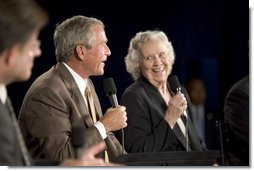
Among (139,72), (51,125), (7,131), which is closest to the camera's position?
(7,131)

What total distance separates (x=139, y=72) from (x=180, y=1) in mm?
390

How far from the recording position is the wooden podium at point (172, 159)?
2953 millimetres

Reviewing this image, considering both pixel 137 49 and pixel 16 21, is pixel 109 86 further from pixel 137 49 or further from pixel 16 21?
pixel 16 21

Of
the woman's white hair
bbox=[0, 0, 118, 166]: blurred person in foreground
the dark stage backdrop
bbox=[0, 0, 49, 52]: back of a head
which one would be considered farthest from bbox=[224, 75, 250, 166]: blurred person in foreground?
bbox=[0, 0, 49, 52]: back of a head

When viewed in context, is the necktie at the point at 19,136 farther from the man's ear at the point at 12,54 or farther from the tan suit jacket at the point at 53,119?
the tan suit jacket at the point at 53,119

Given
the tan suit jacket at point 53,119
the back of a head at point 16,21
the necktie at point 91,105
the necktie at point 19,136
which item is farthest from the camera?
the necktie at point 91,105

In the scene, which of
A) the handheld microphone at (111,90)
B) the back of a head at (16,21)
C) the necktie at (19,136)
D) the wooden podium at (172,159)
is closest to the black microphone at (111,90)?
the handheld microphone at (111,90)

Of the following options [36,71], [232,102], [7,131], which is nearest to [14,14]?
[7,131]

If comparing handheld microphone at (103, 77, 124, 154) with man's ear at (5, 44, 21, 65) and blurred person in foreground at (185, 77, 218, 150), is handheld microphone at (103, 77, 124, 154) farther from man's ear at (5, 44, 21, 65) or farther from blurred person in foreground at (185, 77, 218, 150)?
man's ear at (5, 44, 21, 65)

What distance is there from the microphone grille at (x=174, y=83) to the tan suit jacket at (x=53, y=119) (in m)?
0.35

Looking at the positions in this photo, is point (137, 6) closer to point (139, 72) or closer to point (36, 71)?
point (139, 72)

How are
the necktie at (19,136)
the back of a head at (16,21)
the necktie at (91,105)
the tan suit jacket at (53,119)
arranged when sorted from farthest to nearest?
the necktie at (91,105) < the tan suit jacket at (53,119) < the necktie at (19,136) < the back of a head at (16,21)

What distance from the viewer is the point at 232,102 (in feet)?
9.90

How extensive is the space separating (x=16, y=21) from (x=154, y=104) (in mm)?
1141
